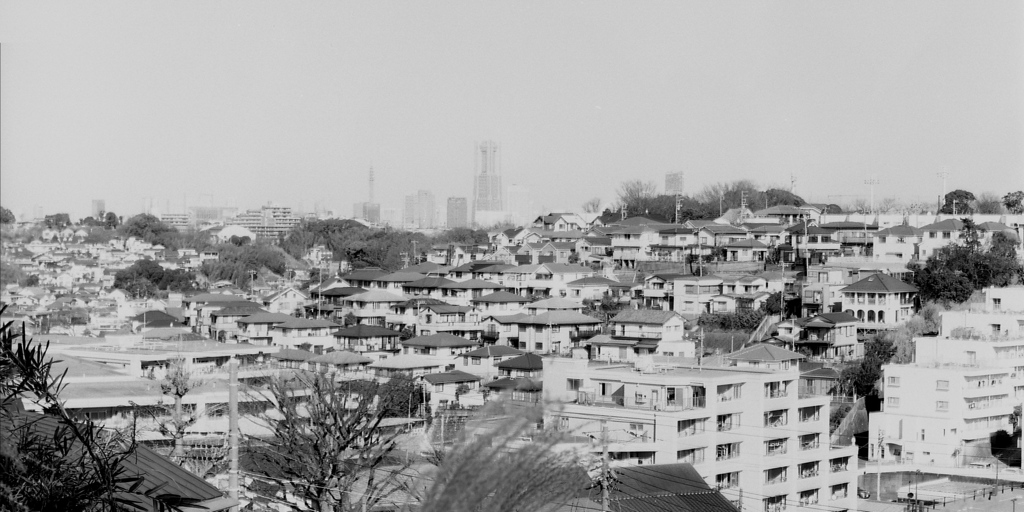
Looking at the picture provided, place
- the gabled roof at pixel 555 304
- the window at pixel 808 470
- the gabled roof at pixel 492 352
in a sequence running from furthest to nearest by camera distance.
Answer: the gabled roof at pixel 555 304 → the gabled roof at pixel 492 352 → the window at pixel 808 470

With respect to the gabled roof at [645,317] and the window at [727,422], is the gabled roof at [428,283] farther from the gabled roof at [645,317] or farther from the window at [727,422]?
the window at [727,422]

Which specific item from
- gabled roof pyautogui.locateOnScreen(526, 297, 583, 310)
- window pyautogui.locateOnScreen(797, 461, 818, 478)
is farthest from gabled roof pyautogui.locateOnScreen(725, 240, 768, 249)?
window pyautogui.locateOnScreen(797, 461, 818, 478)

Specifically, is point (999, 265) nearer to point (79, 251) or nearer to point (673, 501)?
point (673, 501)

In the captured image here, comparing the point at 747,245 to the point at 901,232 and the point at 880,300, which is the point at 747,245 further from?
the point at 880,300

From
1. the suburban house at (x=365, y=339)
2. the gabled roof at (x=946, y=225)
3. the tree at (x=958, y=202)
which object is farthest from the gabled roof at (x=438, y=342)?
the tree at (x=958, y=202)

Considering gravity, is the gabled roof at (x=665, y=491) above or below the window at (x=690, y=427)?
below

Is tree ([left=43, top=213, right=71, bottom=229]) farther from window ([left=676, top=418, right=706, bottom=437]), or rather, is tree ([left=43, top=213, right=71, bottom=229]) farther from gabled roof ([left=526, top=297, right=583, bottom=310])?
gabled roof ([left=526, top=297, right=583, bottom=310])

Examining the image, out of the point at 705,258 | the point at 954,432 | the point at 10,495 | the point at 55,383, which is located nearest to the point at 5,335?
the point at 55,383
